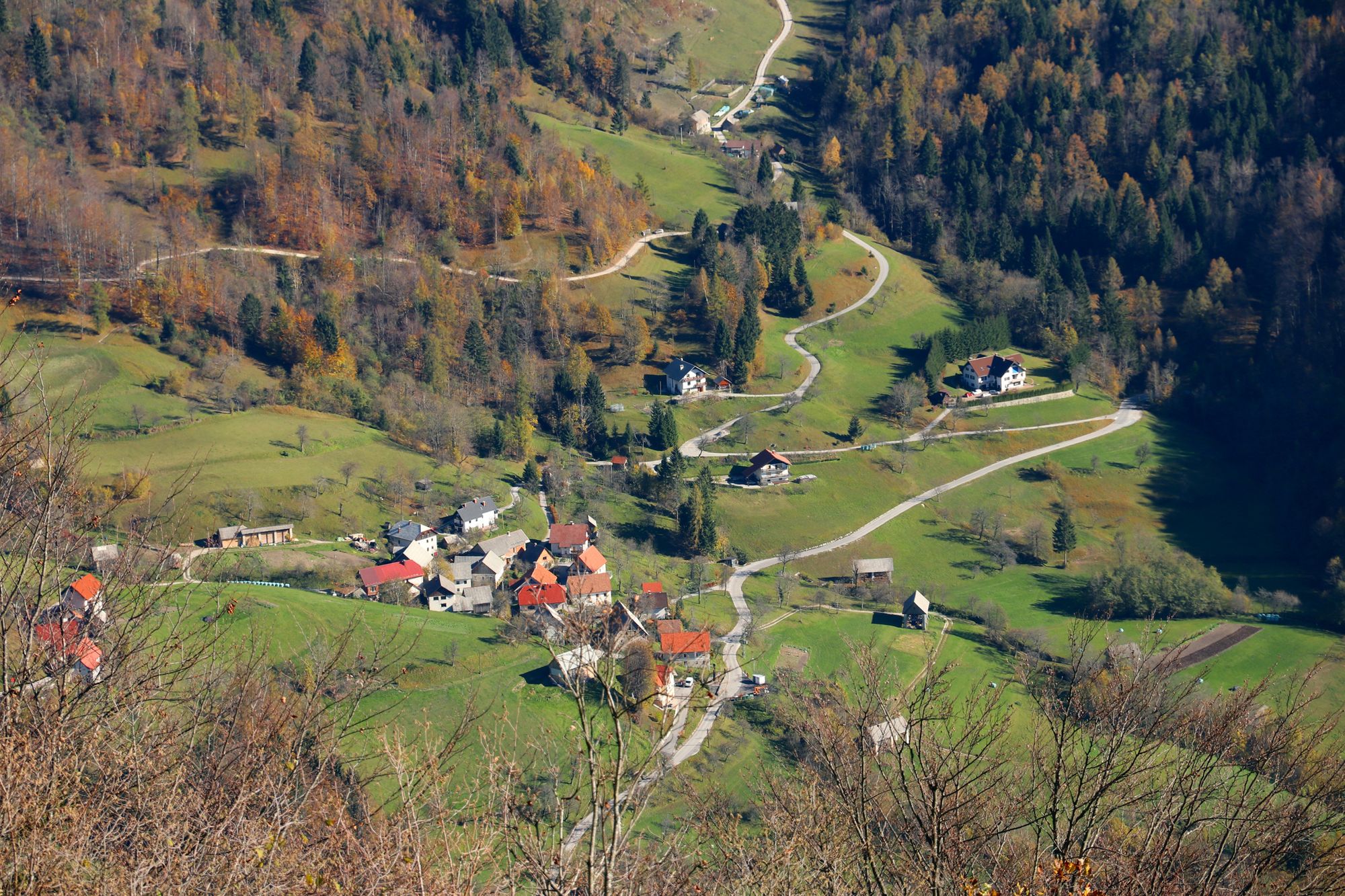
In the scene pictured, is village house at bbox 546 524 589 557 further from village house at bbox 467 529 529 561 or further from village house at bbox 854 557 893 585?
village house at bbox 854 557 893 585

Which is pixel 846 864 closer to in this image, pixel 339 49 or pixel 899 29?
pixel 339 49

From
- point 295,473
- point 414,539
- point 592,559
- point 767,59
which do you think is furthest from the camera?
point 767,59

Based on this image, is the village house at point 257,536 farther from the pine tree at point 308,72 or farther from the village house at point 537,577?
the pine tree at point 308,72

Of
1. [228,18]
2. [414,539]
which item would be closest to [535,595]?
[414,539]

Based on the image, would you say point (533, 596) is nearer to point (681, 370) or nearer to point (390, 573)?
point (390, 573)

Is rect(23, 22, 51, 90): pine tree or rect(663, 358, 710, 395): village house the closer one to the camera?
rect(663, 358, 710, 395): village house

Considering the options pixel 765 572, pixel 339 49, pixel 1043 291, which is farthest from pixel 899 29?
pixel 765 572

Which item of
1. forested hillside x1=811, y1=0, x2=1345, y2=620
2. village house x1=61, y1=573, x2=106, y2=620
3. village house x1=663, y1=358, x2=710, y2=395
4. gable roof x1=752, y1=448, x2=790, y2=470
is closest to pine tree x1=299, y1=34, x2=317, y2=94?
village house x1=663, y1=358, x2=710, y2=395
